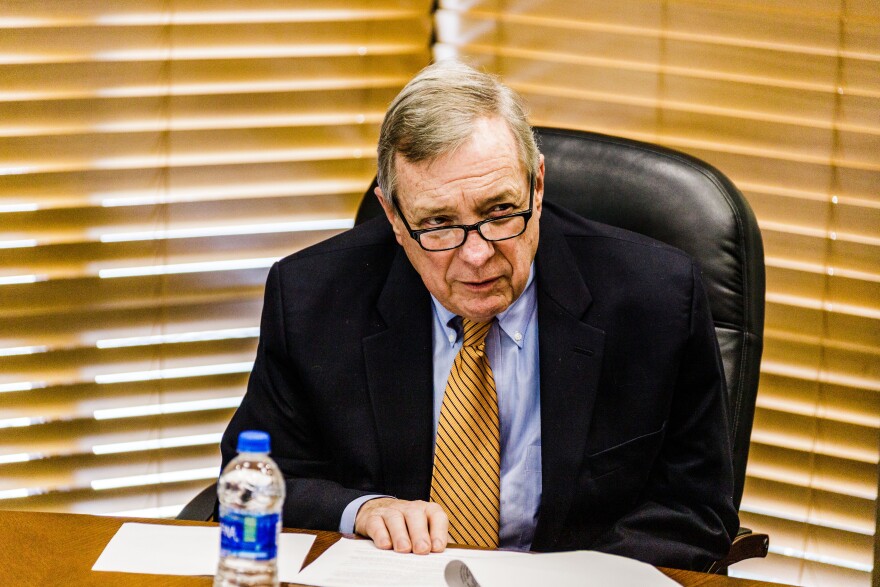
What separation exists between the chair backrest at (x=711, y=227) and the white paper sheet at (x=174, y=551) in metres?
0.87

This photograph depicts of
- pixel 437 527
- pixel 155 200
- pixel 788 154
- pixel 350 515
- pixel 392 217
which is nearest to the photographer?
pixel 437 527

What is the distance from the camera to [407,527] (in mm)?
1475

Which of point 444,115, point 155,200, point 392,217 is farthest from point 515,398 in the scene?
point 155,200

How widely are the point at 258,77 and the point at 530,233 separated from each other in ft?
3.42

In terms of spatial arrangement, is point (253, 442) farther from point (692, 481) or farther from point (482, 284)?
point (692, 481)

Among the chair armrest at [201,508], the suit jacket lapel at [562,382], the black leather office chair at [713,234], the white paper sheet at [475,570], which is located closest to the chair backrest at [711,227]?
the black leather office chair at [713,234]

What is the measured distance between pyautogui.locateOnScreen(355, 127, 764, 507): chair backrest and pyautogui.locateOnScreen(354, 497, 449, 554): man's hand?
665mm

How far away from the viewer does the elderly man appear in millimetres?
1683

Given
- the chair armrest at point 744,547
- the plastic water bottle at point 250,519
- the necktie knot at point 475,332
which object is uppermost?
the necktie knot at point 475,332

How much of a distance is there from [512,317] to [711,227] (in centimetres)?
41

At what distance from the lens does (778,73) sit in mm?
2242

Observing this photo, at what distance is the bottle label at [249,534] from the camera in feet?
3.90

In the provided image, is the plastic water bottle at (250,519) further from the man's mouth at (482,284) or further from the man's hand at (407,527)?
the man's mouth at (482,284)

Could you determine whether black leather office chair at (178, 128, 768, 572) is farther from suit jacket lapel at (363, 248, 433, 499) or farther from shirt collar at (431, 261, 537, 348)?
suit jacket lapel at (363, 248, 433, 499)
